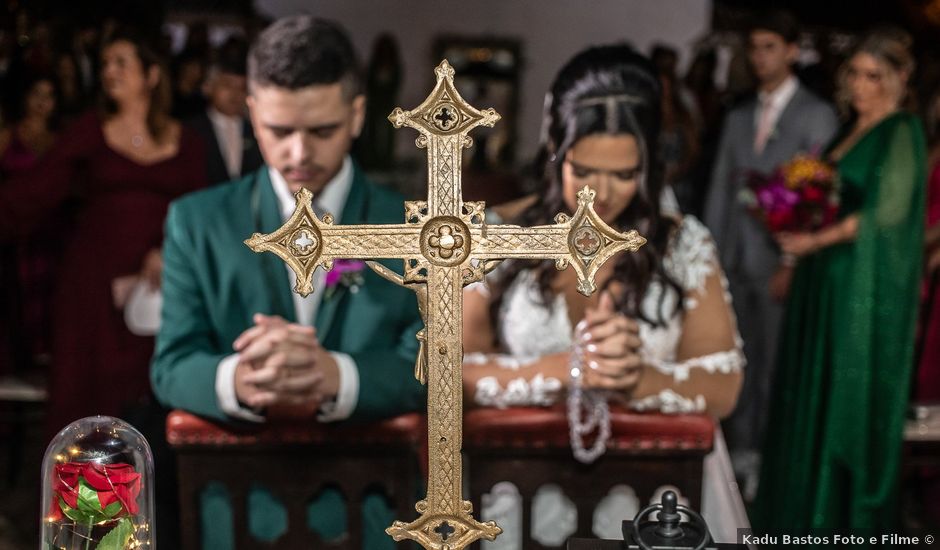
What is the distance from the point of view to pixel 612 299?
2.40m

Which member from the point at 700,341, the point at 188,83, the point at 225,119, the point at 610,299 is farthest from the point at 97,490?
the point at 188,83

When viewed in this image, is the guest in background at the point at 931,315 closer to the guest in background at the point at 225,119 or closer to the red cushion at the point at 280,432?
the guest in background at the point at 225,119

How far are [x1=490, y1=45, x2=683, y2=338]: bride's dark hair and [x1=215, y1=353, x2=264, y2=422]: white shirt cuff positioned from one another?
57 cm

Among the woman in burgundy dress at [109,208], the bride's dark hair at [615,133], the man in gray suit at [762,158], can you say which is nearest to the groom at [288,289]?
the bride's dark hair at [615,133]

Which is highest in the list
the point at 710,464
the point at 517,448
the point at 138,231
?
the point at 138,231

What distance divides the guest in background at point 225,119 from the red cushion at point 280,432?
3.18ft

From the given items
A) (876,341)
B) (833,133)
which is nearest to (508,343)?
(876,341)

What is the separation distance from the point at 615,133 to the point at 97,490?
1194mm

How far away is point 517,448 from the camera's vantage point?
2.27 metres

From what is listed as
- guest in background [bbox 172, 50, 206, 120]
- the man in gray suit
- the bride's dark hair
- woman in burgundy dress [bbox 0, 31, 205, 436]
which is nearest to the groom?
the bride's dark hair

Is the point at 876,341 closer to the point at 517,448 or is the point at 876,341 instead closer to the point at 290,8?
the point at 517,448

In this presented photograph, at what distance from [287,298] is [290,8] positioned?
5.18 feet

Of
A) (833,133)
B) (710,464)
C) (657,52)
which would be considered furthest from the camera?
(833,133)

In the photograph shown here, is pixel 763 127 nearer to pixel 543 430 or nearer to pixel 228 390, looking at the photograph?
pixel 543 430
